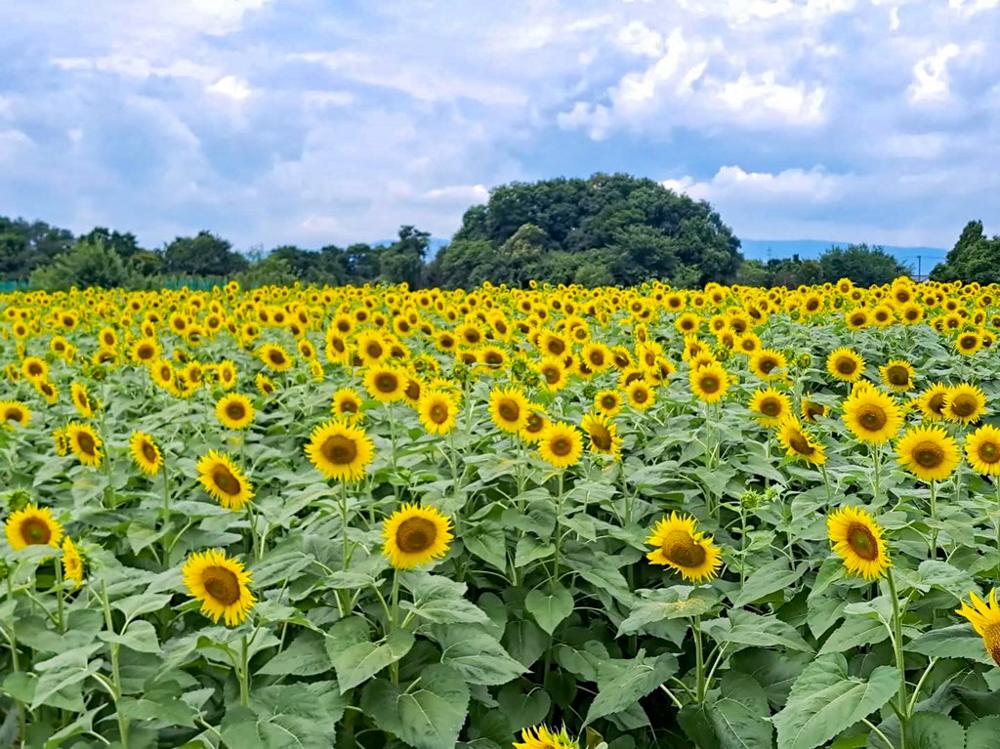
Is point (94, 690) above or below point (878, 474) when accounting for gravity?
below

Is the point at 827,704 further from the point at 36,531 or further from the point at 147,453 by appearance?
the point at 147,453

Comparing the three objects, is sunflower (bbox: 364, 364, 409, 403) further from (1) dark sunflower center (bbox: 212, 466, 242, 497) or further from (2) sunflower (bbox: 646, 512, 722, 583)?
(2) sunflower (bbox: 646, 512, 722, 583)

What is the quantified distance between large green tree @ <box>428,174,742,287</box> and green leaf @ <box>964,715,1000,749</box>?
45.3 metres

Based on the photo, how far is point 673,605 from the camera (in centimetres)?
279

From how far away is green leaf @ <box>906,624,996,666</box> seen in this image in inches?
88.0

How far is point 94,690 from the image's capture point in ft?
9.75

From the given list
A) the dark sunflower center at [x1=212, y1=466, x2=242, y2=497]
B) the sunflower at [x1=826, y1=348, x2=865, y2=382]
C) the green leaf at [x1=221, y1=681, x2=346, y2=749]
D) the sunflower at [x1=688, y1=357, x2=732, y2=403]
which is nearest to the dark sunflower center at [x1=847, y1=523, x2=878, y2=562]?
the green leaf at [x1=221, y1=681, x2=346, y2=749]

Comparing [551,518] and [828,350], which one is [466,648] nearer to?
[551,518]

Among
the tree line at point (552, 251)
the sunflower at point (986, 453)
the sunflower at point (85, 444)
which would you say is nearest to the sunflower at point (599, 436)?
the sunflower at point (986, 453)

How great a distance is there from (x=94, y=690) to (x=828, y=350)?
712cm

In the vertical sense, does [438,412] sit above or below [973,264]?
below

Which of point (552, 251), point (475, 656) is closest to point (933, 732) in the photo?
point (475, 656)

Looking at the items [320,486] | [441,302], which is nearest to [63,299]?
[441,302]

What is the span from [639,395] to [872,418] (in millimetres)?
1529
